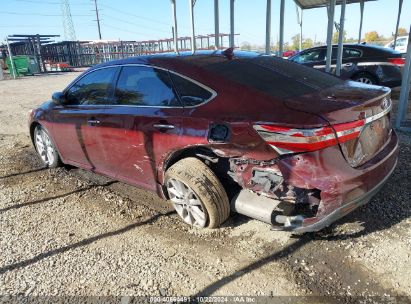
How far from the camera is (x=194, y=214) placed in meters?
3.44

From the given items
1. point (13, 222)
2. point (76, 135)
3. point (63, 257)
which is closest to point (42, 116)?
point (76, 135)

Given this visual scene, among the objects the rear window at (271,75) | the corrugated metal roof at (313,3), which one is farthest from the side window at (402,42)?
the rear window at (271,75)

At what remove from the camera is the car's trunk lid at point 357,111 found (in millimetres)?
2730

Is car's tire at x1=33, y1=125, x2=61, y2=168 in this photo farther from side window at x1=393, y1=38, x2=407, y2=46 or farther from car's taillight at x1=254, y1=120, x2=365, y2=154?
side window at x1=393, y1=38, x2=407, y2=46

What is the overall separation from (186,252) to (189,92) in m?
1.41

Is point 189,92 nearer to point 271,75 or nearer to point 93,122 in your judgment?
point 271,75

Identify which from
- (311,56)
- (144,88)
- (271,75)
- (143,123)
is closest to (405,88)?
(271,75)

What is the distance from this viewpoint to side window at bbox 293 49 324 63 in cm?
1112

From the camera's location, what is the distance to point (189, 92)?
3289mm

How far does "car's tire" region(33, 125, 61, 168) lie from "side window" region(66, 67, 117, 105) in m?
0.93

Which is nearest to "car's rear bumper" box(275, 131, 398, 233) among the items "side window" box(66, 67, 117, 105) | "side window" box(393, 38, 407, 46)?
"side window" box(66, 67, 117, 105)

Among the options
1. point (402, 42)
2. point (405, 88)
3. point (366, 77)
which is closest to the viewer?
point (405, 88)

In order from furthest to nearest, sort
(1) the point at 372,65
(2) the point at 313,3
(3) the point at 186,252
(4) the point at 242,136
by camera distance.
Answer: (2) the point at 313,3
(1) the point at 372,65
(3) the point at 186,252
(4) the point at 242,136

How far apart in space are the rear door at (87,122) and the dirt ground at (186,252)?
581 millimetres
